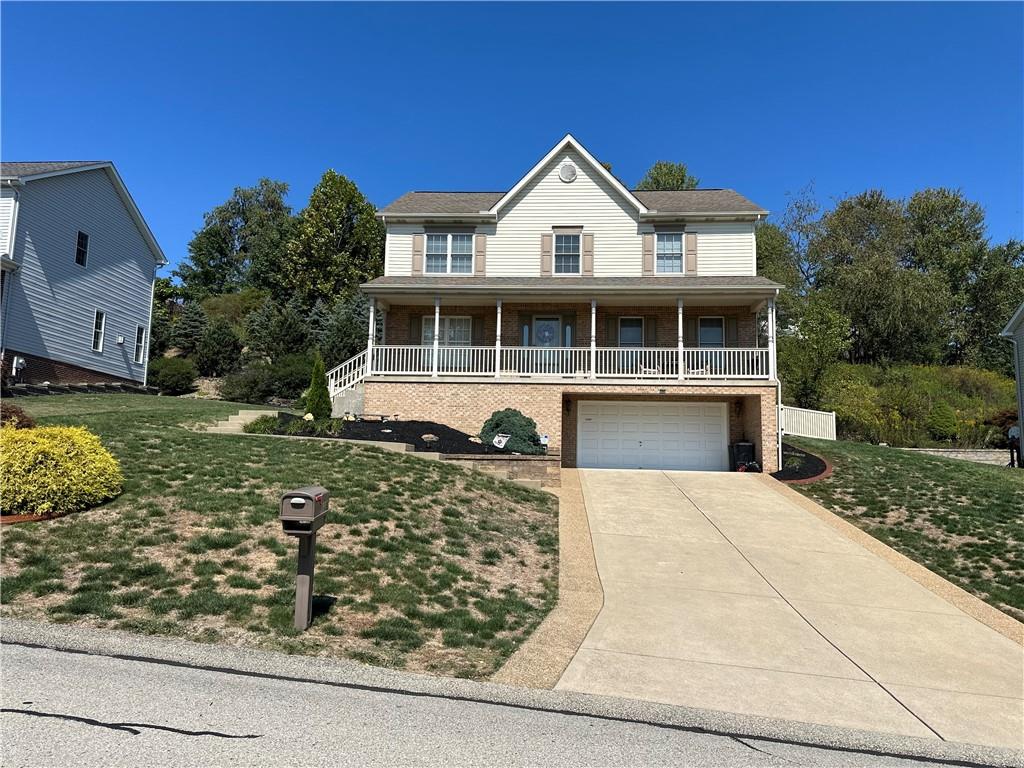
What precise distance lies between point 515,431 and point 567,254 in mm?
7052

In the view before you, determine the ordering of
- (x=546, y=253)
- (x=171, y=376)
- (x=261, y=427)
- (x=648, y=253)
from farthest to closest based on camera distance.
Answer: (x=171, y=376) < (x=546, y=253) < (x=648, y=253) < (x=261, y=427)

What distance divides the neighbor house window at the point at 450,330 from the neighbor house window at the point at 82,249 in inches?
502

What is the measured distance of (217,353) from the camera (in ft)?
93.8

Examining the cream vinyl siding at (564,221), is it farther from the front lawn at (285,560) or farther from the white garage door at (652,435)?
the front lawn at (285,560)

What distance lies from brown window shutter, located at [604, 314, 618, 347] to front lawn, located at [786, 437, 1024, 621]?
6.61m

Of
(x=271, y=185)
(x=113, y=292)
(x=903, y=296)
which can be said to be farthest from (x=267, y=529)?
(x=271, y=185)

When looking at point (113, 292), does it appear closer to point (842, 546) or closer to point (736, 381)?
point (736, 381)

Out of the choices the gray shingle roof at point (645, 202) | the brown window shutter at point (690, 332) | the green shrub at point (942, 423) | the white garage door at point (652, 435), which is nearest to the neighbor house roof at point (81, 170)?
the gray shingle roof at point (645, 202)

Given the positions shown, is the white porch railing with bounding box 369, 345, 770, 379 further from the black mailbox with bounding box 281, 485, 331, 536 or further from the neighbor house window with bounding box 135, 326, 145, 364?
the neighbor house window with bounding box 135, 326, 145, 364

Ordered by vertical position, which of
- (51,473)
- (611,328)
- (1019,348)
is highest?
(1019,348)

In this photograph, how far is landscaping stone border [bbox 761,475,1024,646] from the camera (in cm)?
695

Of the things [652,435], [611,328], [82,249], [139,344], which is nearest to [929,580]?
[652,435]

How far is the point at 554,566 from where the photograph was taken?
8.35 meters

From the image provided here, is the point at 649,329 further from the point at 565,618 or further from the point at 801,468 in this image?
the point at 565,618
